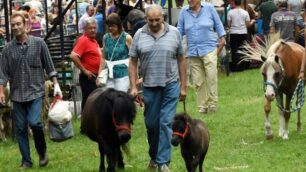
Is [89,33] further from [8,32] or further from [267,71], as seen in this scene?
[267,71]

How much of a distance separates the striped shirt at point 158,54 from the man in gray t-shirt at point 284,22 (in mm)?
9879

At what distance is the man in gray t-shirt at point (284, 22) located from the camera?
2170 centimetres

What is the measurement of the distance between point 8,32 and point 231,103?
5607 millimetres

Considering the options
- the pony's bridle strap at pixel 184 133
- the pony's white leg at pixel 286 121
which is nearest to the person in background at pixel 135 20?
the pony's white leg at pixel 286 121

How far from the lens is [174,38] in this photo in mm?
11523

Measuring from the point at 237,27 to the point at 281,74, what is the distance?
11510 millimetres

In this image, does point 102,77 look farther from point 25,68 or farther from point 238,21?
point 238,21

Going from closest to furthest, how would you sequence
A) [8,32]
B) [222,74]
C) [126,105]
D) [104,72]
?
[126,105] < [104,72] < [8,32] < [222,74]

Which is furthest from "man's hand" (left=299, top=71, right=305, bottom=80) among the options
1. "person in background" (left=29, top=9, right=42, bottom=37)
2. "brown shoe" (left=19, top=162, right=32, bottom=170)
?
"person in background" (left=29, top=9, right=42, bottom=37)

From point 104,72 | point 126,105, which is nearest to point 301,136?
point 104,72

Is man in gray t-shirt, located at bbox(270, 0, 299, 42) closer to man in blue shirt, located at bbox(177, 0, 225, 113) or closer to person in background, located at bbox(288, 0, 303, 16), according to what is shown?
person in background, located at bbox(288, 0, 303, 16)

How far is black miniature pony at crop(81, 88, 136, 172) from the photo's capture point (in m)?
11.0

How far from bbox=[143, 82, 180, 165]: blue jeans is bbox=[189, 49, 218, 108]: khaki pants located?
614 centimetres

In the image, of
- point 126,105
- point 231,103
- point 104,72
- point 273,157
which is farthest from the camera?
point 231,103
